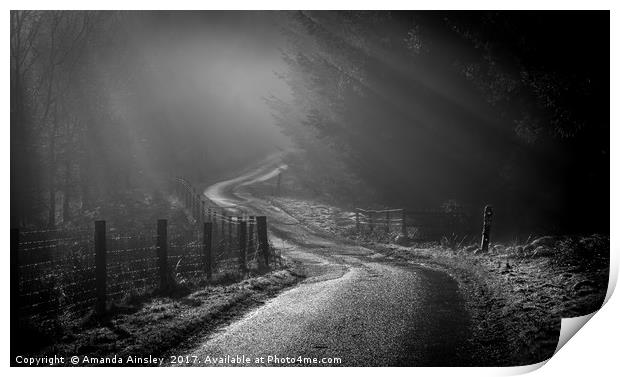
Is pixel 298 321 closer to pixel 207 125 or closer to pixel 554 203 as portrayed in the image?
pixel 554 203

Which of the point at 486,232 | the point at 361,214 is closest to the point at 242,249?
the point at 486,232

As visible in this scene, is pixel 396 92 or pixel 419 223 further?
pixel 419 223

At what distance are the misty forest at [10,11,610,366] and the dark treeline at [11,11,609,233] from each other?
63mm

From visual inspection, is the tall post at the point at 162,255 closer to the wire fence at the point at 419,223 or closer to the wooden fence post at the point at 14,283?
the wooden fence post at the point at 14,283

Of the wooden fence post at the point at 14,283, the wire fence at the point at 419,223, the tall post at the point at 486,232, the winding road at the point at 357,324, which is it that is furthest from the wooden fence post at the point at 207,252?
the wire fence at the point at 419,223

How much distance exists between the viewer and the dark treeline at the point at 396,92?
30.0 feet

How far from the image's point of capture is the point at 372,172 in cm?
1912

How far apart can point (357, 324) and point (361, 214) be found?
61.4 feet

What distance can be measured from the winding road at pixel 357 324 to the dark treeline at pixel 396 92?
10.4 ft

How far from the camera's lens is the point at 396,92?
49.7ft

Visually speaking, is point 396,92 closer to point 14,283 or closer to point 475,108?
point 475,108
